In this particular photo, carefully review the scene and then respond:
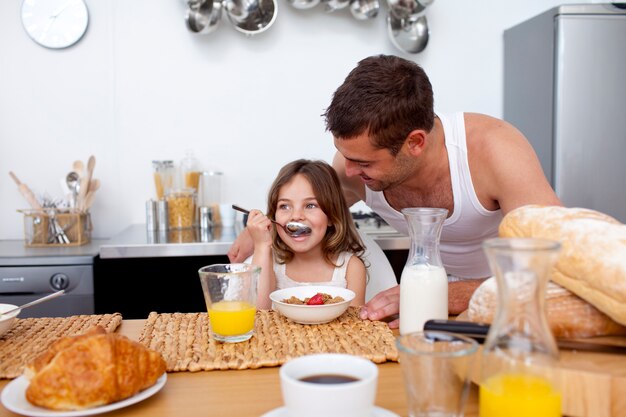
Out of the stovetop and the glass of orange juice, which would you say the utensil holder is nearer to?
the stovetop

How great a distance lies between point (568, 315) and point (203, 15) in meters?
2.25

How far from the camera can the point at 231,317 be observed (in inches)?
42.5

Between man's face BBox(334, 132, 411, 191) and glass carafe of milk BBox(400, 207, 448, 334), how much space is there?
52 cm

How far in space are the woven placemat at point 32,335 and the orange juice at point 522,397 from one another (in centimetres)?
69

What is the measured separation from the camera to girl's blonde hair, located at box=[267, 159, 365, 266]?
187cm

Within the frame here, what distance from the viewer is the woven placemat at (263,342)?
99cm

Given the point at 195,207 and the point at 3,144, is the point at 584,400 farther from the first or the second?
the point at 3,144

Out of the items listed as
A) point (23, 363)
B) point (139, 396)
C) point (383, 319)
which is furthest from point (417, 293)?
point (23, 363)

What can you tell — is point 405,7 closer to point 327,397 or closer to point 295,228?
point 295,228

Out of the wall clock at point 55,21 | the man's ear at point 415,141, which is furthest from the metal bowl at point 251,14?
the man's ear at point 415,141

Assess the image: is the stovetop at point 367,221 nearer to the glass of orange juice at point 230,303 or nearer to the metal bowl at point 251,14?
the metal bowl at point 251,14

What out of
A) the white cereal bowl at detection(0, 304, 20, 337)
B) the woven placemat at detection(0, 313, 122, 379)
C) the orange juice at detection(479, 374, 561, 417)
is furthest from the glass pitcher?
the white cereal bowl at detection(0, 304, 20, 337)

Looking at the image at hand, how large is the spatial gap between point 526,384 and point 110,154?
2.49 m

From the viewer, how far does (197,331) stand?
1.16m
